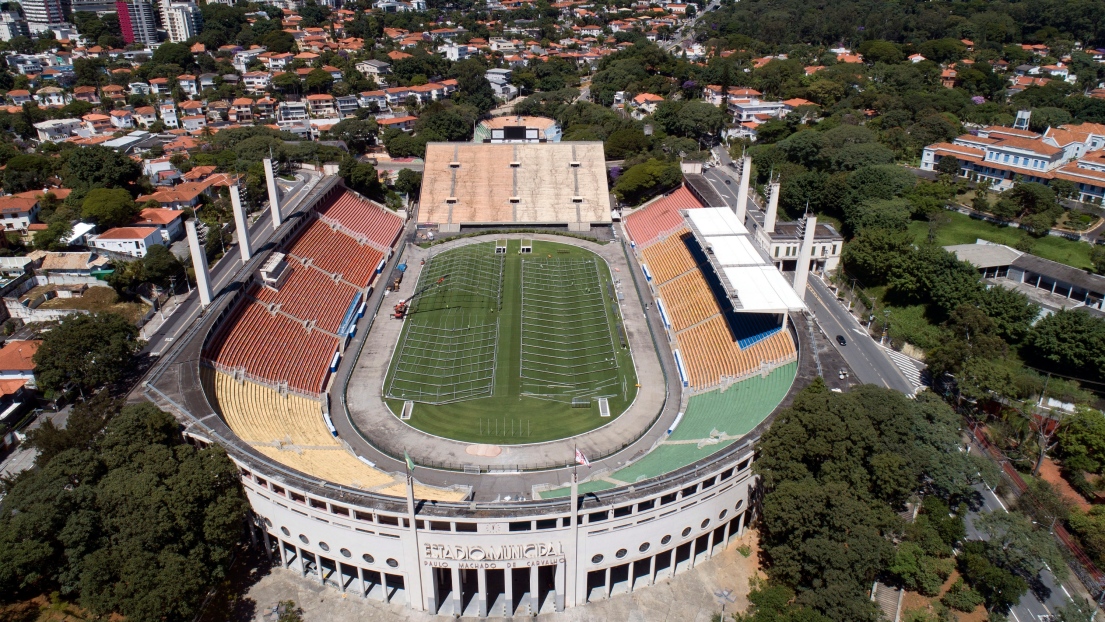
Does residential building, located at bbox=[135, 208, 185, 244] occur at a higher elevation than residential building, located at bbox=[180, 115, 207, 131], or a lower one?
lower

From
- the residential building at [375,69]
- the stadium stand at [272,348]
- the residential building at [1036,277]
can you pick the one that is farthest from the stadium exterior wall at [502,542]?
the residential building at [375,69]

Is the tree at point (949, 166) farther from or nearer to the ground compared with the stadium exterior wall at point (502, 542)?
farther from the ground

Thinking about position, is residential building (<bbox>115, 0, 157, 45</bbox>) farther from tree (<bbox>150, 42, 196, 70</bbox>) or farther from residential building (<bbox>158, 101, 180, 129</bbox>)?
residential building (<bbox>158, 101, 180, 129</bbox>)

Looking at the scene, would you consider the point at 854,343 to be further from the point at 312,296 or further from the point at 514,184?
the point at 312,296

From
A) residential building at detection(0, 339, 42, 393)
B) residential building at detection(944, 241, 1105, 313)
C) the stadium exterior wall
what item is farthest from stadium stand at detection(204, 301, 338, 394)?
residential building at detection(944, 241, 1105, 313)

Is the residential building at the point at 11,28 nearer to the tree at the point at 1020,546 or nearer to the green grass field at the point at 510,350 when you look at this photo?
the green grass field at the point at 510,350
